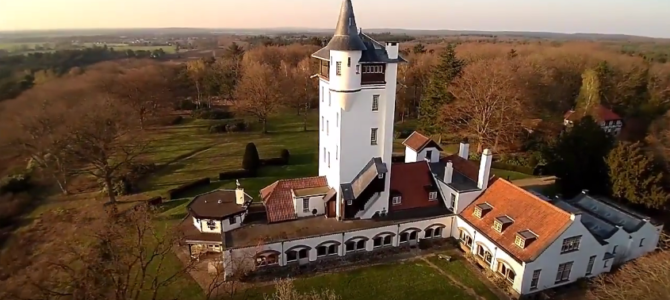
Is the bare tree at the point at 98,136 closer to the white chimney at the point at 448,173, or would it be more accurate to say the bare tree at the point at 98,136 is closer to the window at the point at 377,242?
the window at the point at 377,242

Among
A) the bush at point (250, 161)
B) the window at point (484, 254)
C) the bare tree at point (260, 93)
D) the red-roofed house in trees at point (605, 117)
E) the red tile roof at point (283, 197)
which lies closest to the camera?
the window at point (484, 254)

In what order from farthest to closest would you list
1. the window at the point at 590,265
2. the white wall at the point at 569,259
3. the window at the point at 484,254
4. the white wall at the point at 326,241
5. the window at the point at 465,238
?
the window at the point at 465,238
the window at the point at 484,254
the window at the point at 590,265
the white wall at the point at 326,241
the white wall at the point at 569,259

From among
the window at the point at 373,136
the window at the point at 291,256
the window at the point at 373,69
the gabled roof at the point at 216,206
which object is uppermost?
the window at the point at 373,69

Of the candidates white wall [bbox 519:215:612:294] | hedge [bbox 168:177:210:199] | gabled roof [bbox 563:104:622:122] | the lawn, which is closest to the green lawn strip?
the lawn

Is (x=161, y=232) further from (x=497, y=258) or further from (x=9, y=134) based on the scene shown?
(x=497, y=258)

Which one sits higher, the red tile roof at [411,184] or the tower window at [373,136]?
the tower window at [373,136]

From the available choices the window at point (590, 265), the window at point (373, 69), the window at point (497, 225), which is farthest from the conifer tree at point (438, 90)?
the window at point (590, 265)

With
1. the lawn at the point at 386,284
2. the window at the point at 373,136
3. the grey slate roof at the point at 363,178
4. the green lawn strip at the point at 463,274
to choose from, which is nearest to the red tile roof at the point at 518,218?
the green lawn strip at the point at 463,274

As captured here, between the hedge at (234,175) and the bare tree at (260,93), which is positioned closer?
the hedge at (234,175)

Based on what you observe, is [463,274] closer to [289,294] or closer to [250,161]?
[289,294]
